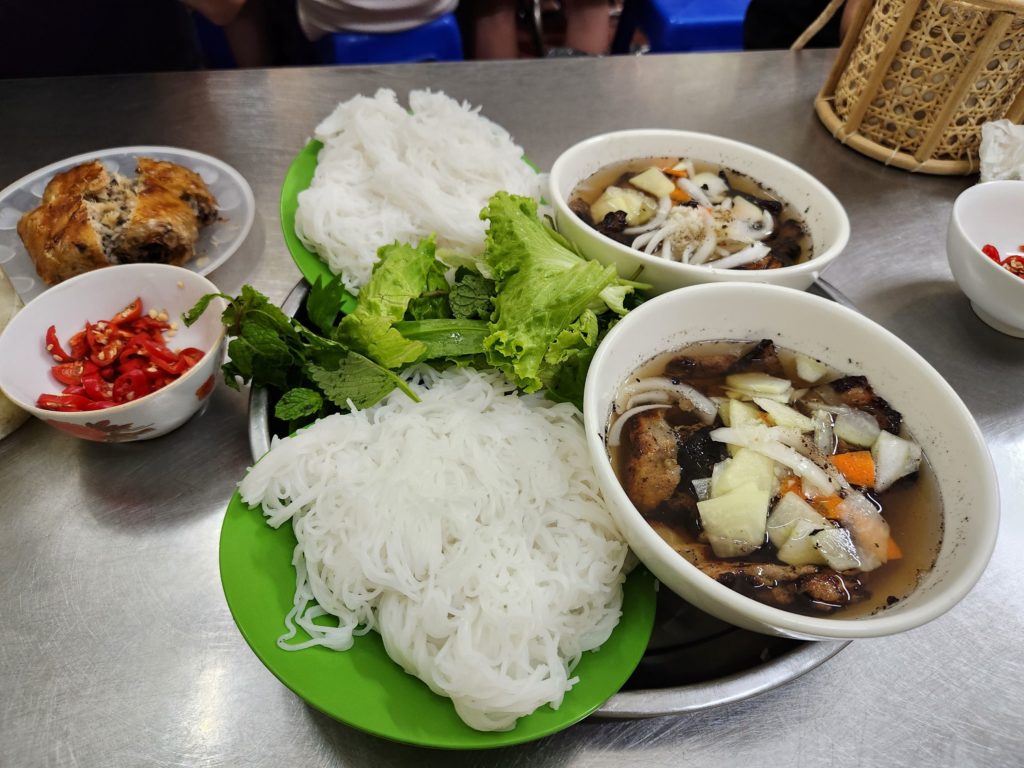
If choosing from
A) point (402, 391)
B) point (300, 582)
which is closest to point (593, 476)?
point (402, 391)

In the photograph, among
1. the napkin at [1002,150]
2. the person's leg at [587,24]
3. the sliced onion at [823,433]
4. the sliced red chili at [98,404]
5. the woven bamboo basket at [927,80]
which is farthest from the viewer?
the person's leg at [587,24]

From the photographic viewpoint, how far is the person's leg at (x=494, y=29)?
3.95 meters

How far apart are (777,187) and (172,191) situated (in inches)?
70.7

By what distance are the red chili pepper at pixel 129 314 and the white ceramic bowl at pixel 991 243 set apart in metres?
2.23

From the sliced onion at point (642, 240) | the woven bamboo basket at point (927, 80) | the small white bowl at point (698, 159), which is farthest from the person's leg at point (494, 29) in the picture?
the sliced onion at point (642, 240)

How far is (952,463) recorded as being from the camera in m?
1.17

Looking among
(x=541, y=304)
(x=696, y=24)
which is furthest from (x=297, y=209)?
(x=696, y=24)

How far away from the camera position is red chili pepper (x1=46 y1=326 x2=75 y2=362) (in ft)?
5.04

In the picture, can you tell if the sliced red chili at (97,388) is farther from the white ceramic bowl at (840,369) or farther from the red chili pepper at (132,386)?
the white ceramic bowl at (840,369)

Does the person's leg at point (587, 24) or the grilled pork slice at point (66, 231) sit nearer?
the grilled pork slice at point (66, 231)

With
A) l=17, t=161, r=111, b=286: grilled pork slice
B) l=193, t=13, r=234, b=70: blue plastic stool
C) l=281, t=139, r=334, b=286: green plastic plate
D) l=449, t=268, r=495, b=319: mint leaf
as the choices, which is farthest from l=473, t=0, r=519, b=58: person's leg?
l=449, t=268, r=495, b=319: mint leaf

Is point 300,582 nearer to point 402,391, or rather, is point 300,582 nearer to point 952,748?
point 402,391

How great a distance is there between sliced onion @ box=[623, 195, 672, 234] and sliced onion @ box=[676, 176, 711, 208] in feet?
0.27

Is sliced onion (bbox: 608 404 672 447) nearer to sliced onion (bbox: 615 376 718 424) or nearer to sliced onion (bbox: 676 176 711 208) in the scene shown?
sliced onion (bbox: 615 376 718 424)
